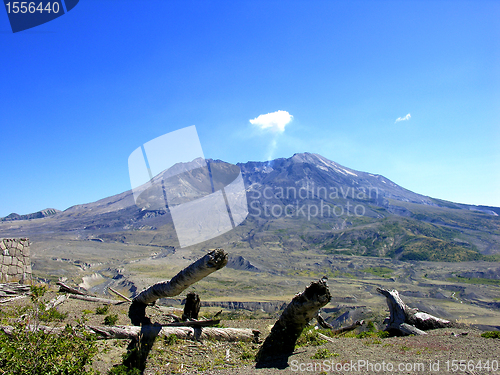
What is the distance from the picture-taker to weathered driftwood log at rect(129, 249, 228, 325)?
7.18m

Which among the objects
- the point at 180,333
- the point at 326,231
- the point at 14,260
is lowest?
the point at 326,231

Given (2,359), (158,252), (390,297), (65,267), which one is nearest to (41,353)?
(2,359)

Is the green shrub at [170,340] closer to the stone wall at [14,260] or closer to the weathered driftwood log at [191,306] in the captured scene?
the weathered driftwood log at [191,306]

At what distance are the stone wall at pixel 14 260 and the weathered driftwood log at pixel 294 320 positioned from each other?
12527 mm

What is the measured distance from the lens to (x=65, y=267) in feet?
248

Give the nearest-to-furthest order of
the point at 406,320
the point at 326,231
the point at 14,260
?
1. the point at 406,320
2. the point at 14,260
3. the point at 326,231

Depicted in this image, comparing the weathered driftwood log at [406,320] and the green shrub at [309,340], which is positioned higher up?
the green shrub at [309,340]

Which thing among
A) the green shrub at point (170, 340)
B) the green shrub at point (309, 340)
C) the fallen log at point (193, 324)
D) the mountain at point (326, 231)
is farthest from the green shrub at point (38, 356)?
the mountain at point (326, 231)

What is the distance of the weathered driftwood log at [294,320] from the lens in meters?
7.74

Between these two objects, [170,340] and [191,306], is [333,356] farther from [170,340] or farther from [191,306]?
[191,306]

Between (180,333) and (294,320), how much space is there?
336 cm

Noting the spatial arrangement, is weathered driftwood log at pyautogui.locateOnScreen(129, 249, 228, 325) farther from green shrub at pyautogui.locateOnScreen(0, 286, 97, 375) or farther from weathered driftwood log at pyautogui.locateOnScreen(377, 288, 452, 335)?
weathered driftwood log at pyautogui.locateOnScreen(377, 288, 452, 335)

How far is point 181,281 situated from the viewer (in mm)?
8219

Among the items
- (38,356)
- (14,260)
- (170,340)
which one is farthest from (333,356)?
(14,260)
